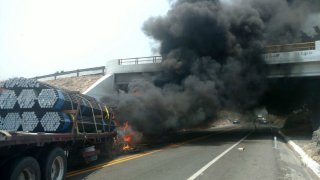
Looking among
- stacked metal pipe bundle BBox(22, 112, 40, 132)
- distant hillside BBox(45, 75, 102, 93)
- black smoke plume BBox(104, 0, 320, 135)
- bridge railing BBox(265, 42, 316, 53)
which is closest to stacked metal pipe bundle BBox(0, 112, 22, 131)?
stacked metal pipe bundle BBox(22, 112, 40, 132)

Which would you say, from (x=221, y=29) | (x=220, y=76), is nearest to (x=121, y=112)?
(x=220, y=76)

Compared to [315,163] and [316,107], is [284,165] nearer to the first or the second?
[315,163]

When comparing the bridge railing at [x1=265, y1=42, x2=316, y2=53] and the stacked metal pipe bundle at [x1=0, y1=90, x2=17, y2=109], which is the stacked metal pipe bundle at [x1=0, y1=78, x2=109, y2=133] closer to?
the stacked metal pipe bundle at [x1=0, y1=90, x2=17, y2=109]

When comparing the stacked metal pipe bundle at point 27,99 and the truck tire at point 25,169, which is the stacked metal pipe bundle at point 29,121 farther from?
the truck tire at point 25,169

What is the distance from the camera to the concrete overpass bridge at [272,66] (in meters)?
30.0

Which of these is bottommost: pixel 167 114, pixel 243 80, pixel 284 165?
pixel 284 165

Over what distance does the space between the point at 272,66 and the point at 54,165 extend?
83.5 feet

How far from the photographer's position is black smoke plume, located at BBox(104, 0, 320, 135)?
88.9 feet

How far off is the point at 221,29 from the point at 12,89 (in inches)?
925

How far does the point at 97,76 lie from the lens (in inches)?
1417

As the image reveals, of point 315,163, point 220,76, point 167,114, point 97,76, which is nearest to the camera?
point 315,163

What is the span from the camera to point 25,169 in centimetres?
791

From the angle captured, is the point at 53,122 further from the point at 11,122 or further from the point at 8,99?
the point at 8,99

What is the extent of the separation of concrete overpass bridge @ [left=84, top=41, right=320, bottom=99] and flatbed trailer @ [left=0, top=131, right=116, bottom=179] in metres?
18.6
